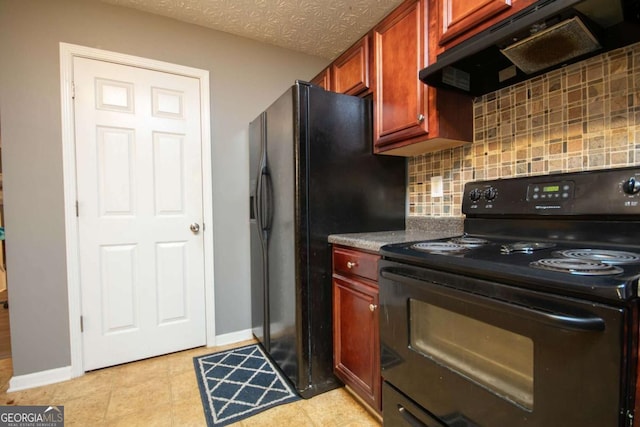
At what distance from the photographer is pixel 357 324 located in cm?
144

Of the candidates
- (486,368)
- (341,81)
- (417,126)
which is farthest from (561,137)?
(341,81)

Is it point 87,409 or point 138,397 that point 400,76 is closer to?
point 138,397

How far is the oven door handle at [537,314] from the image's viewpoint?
610 mm

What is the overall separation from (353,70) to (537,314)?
166 cm

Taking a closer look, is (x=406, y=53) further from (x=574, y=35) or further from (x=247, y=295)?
(x=247, y=295)

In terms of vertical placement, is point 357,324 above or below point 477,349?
below

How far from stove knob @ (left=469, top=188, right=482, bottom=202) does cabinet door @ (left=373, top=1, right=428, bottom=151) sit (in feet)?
1.25

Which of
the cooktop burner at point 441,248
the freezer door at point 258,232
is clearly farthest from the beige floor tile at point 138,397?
the cooktop burner at point 441,248

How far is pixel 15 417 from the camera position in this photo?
4.69 ft

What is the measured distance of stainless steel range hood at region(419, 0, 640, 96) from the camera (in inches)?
35.4

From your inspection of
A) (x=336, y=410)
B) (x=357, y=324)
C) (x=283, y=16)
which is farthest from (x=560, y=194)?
(x=283, y=16)

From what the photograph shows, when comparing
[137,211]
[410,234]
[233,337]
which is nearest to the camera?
[410,234]

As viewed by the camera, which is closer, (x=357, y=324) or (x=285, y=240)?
(x=357, y=324)

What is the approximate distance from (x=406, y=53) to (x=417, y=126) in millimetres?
372
